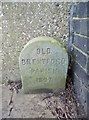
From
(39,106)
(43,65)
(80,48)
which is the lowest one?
(39,106)

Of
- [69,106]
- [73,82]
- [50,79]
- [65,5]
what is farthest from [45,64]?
[65,5]

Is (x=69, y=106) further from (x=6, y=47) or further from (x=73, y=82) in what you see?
(x=6, y=47)

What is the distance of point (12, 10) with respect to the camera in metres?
2.37

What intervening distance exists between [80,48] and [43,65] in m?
0.43

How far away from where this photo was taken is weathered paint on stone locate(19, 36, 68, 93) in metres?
2.20

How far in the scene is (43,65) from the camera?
2.24 meters

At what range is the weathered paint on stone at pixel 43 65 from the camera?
7.21 ft

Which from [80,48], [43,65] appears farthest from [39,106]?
[80,48]

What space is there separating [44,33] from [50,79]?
0.49 meters

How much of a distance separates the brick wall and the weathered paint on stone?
135 mm

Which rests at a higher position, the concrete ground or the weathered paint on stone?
the weathered paint on stone

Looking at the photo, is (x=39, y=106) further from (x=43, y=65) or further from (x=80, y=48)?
(x=80, y=48)

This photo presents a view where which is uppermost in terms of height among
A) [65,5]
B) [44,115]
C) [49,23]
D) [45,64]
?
[65,5]

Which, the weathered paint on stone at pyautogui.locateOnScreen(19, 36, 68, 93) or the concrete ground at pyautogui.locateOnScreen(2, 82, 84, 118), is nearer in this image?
the concrete ground at pyautogui.locateOnScreen(2, 82, 84, 118)
